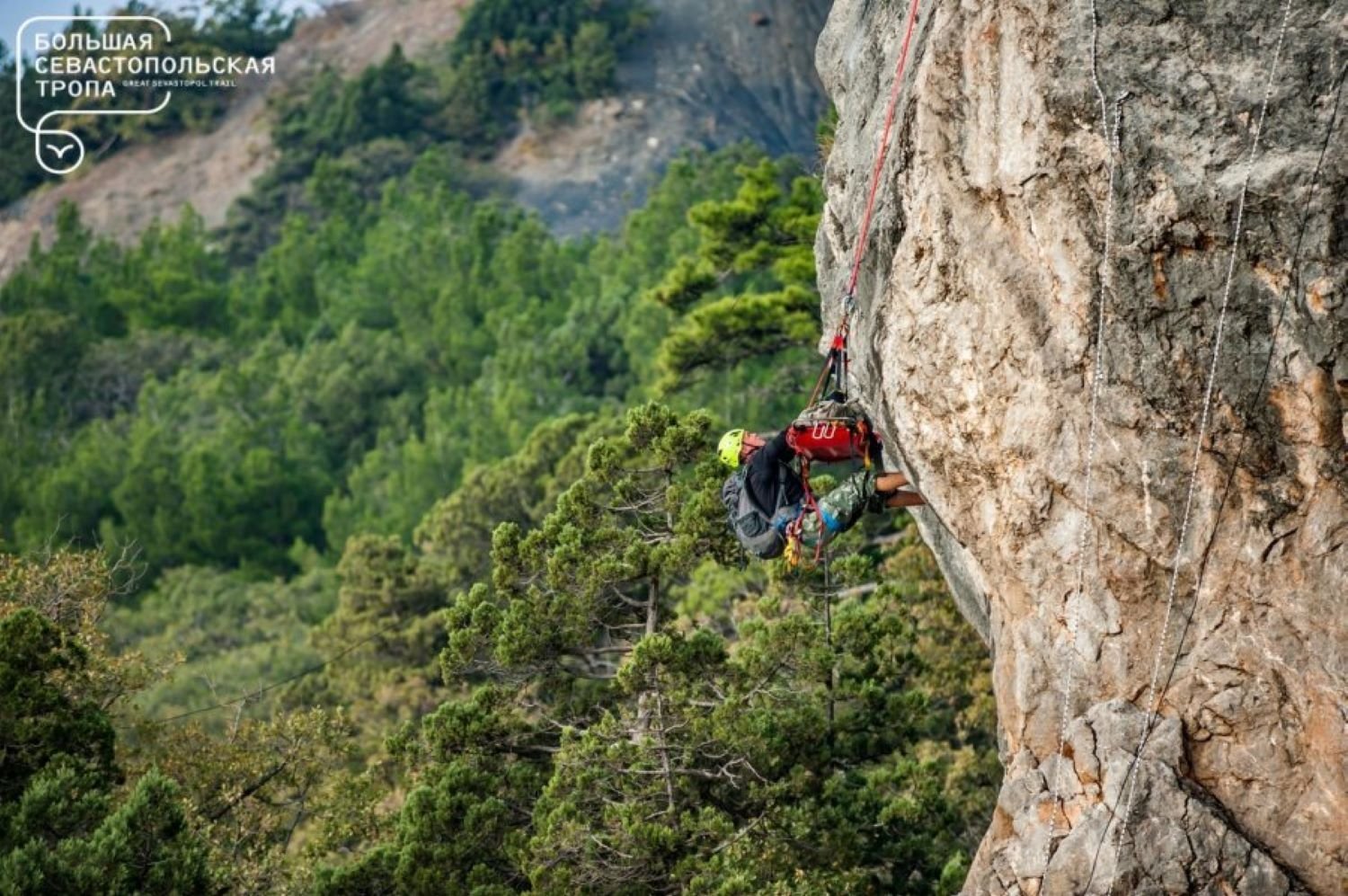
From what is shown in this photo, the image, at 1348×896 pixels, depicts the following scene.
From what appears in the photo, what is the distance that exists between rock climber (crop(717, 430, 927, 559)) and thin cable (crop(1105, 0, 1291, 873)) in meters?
2.41

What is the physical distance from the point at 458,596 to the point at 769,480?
4688 millimetres

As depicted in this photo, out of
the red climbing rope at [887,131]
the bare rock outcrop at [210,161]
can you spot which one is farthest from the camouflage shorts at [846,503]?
the bare rock outcrop at [210,161]

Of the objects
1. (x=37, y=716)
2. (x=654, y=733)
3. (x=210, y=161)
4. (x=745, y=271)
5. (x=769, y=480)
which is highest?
(x=769, y=480)

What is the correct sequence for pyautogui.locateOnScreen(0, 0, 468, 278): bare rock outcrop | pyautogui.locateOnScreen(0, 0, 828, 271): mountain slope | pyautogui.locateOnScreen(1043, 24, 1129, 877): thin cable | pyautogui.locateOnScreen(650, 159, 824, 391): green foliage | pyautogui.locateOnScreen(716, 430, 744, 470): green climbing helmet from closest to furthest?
pyautogui.locateOnScreen(1043, 24, 1129, 877): thin cable
pyautogui.locateOnScreen(716, 430, 744, 470): green climbing helmet
pyautogui.locateOnScreen(650, 159, 824, 391): green foliage
pyautogui.locateOnScreen(0, 0, 828, 271): mountain slope
pyautogui.locateOnScreen(0, 0, 468, 278): bare rock outcrop

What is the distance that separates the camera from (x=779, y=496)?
14820 millimetres

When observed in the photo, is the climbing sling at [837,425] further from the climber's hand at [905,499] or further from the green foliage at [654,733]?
the green foliage at [654,733]

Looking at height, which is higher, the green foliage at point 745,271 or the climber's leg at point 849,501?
the climber's leg at point 849,501

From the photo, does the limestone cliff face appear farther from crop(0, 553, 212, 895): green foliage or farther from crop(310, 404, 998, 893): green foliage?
crop(0, 553, 212, 895): green foliage

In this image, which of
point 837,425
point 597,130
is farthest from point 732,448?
point 597,130

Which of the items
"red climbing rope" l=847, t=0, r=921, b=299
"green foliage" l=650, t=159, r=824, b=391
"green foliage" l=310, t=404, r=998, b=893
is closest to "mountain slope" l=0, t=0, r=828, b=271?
"green foliage" l=650, t=159, r=824, b=391

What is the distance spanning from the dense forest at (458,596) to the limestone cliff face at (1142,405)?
14.6 feet

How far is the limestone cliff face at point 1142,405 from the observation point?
10992 millimetres

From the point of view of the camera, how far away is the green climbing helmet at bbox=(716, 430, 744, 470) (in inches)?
602

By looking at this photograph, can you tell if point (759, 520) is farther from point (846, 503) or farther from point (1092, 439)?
point (1092, 439)
